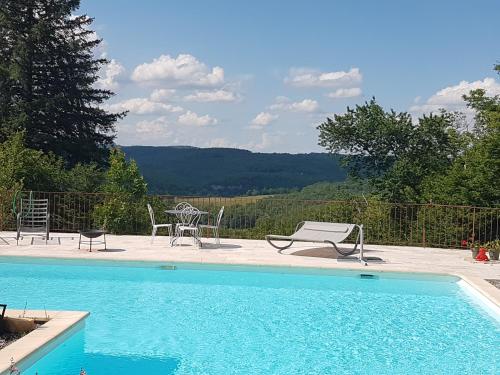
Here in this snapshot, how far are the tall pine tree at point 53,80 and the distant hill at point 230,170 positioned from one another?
33.1 ft

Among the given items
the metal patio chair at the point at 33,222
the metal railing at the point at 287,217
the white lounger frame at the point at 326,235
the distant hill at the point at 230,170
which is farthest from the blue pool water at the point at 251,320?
the distant hill at the point at 230,170

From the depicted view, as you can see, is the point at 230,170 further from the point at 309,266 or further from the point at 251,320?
the point at 251,320

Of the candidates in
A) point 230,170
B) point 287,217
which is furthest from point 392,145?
point 230,170

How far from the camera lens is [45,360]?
15.0ft

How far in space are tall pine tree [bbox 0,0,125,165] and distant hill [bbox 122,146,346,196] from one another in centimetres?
1009

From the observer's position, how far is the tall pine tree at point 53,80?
23.5 m

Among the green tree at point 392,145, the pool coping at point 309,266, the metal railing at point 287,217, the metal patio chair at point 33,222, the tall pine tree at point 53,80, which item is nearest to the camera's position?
the pool coping at point 309,266

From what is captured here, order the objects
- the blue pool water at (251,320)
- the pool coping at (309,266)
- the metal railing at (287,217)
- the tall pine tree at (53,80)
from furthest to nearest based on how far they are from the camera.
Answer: the tall pine tree at (53,80) → the metal railing at (287,217) → the pool coping at (309,266) → the blue pool water at (251,320)

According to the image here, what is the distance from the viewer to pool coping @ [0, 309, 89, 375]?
4227 millimetres

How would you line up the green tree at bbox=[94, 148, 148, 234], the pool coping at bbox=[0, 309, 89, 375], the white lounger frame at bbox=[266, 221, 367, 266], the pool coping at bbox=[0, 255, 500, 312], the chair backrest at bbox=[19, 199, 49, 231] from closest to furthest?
the pool coping at bbox=[0, 309, 89, 375] < the pool coping at bbox=[0, 255, 500, 312] < the white lounger frame at bbox=[266, 221, 367, 266] < the chair backrest at bbox=[19, 199, 49, 231] < the green tree at bbox=[94, 148, 148, 234]

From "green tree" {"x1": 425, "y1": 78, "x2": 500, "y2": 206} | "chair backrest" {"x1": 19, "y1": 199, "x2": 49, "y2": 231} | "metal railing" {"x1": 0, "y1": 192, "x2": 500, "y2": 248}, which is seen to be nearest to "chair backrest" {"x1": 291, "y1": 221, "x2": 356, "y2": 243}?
"metal railing" {"x1": 0, "y1": 192, "x2": 500, "y2": 248}

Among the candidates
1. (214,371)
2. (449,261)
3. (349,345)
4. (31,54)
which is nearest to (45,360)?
(214,371)

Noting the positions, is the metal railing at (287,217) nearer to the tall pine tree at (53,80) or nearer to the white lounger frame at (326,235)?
the white lounger frame at (326,235)

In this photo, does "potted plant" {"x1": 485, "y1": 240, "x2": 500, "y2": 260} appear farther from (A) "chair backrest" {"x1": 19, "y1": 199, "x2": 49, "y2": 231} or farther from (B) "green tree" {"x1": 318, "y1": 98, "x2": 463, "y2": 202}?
(B) "green tree" {"x1": 318, "y1": 98, "x2": 463, "y2": 202}
